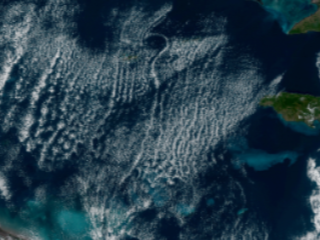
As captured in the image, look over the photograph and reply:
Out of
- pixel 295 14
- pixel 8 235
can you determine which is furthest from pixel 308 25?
pixel 8 235

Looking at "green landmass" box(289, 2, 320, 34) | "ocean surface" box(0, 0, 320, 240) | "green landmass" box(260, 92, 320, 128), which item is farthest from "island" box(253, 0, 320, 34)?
"green landmass" box(260, 92, 320, 128)

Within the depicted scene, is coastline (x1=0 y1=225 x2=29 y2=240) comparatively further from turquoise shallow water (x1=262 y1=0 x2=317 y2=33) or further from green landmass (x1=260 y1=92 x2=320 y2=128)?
turquoise shallow water (x1=262 y1=0 x2=317 y2=33)

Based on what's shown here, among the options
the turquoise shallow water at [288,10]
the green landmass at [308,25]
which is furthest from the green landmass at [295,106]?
the turquoise shallow water at [288,10]

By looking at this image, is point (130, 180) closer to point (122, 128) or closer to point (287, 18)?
point (122, 128)

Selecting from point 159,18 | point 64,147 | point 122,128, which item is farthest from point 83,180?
point 159,18

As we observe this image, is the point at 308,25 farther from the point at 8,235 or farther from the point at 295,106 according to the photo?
the point at 8,235

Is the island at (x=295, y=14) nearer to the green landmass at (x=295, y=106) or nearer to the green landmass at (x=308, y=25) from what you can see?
the green landmass at (x=308, y=25)
